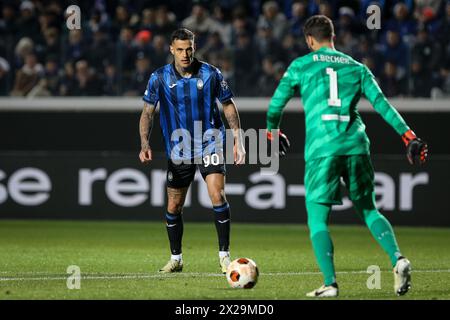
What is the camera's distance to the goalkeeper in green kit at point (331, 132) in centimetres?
734

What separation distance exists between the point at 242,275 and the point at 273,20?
9502mm

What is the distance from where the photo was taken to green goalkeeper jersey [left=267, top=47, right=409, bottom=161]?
7410mm

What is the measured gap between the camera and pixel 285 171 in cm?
1575

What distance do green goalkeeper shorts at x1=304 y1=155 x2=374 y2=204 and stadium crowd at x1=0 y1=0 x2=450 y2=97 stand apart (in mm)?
8910

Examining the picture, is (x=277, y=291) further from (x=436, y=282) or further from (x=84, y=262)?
(x=84, y=262)

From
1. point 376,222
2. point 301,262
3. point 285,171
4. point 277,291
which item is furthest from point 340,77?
point 285,171

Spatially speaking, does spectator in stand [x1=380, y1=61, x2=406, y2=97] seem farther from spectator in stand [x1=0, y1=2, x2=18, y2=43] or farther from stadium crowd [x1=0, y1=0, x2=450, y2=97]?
spectator in stand [x1=0, y1=2, x2=18, y2=43]

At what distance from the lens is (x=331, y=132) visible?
7.41 meters

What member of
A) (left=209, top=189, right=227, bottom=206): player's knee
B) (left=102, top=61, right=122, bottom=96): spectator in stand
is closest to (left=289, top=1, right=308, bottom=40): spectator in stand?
(left=102, top=61, right=122, bottom=96): spectator in stand

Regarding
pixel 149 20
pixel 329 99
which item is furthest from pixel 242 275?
pixel 149 20

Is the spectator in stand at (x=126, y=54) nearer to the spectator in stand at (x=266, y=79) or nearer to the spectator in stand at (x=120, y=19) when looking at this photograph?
the spectator in stand at (x=120, y=19)

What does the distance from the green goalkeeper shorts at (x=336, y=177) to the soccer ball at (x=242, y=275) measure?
0.98m

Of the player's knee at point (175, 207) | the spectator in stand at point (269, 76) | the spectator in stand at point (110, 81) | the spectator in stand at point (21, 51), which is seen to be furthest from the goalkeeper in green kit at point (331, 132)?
the spectator in stand at point (21, 51)

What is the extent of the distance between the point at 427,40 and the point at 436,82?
686mm
